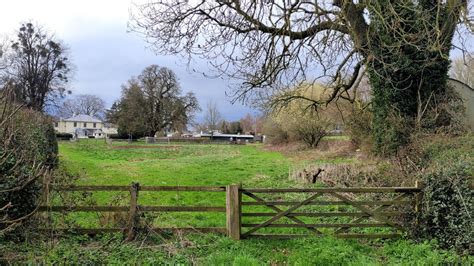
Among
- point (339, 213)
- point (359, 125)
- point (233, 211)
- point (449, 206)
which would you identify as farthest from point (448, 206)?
point (359, 125)

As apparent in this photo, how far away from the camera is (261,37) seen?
14039 mm

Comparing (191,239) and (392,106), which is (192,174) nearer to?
(392,106)

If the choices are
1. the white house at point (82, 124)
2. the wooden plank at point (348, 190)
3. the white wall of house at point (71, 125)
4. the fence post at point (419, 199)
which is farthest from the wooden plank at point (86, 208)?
the white wall of house at point (71, 125)

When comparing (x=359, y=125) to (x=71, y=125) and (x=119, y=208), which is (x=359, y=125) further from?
(x=71, y=125)

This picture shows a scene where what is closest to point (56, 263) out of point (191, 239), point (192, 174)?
point (191, 239)

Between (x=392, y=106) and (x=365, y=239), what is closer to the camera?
(x=365, y=239)

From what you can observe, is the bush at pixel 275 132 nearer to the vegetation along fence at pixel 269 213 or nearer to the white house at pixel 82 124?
the vegetation along fence at pixel 269 213

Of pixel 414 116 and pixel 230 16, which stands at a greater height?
pixel 230 16

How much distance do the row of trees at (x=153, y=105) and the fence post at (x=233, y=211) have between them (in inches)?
2394

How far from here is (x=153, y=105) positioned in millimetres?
67938

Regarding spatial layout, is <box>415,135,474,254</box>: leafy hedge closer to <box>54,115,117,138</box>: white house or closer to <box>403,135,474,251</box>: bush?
<box>403,135,474,251</box>: bush

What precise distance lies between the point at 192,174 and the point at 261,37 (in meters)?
8.60

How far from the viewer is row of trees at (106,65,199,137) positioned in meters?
66.1

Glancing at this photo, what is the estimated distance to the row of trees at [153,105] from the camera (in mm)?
66062
